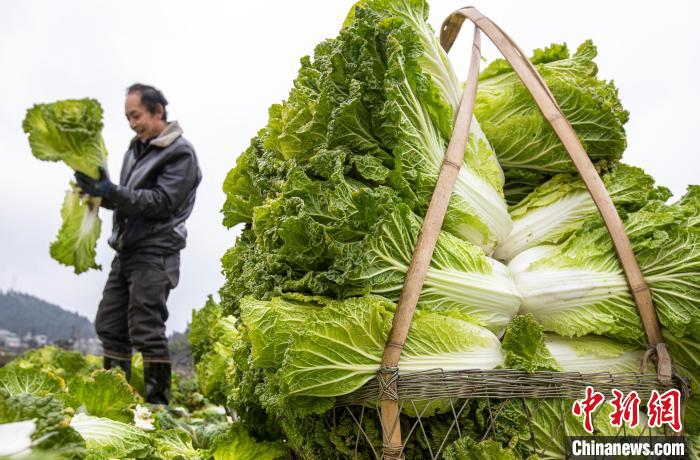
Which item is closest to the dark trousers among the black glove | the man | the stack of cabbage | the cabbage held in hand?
the man

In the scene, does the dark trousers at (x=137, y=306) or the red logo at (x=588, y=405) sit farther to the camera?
the dark trousers at (x=137, y=306)

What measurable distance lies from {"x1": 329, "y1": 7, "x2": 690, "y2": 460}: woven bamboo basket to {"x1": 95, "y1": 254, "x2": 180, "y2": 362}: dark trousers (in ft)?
12.2

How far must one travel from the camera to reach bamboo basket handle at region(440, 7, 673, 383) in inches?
88.4

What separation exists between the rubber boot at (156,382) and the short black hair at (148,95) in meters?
2.61

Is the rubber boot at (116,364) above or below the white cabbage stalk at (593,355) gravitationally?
below

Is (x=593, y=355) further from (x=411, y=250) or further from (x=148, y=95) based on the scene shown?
(x=148, y=95)

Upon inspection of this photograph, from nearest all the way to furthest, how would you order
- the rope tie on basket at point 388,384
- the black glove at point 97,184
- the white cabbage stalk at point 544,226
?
the rope tie on basket at point 388,384 < the white cabbage stalk at point 544,226 < the black glove at point 97,184

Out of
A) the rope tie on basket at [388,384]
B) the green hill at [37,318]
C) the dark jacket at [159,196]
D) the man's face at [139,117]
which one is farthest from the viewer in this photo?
the green hill at [37,318]

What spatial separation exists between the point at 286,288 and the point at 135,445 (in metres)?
0.87

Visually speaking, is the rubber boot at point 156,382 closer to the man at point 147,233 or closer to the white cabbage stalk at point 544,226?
the man at point 147,233

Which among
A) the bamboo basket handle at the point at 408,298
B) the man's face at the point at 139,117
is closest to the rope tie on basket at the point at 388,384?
the bamboo basket handle at the point at 408,298

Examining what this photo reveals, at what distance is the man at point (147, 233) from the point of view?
5398 mm

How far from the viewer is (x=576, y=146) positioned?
2406 millimetres

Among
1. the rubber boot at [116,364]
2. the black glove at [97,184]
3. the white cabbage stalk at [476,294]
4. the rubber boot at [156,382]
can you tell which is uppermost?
the black glove at [97,184]
